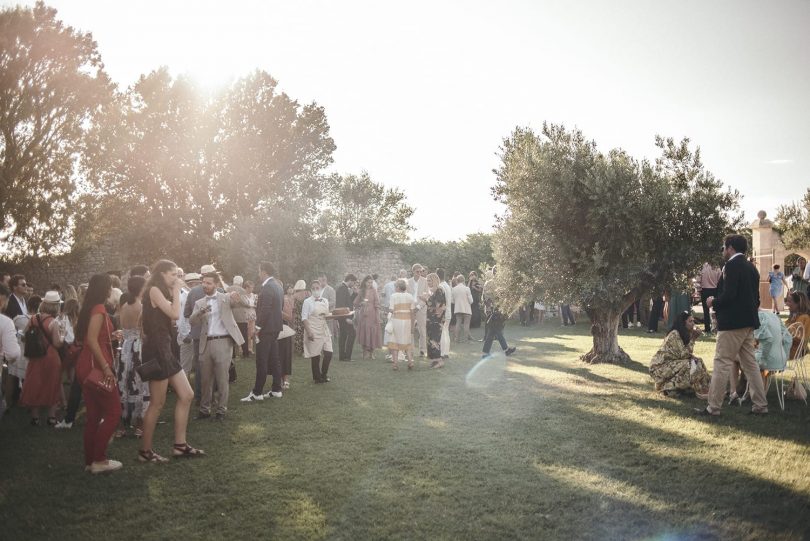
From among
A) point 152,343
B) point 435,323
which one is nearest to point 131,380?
point 152,343

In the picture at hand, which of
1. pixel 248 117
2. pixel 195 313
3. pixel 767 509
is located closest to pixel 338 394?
pixel 195 313

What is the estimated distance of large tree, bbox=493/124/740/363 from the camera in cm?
1087

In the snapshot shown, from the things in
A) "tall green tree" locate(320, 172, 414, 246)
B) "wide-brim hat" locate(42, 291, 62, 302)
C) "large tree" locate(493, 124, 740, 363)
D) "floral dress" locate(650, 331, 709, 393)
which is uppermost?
"tall green tree" locate(320, 172, 414, 246)

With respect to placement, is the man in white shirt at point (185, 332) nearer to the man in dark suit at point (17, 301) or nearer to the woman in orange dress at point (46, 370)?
the woman in orange dress at point (46, 370)

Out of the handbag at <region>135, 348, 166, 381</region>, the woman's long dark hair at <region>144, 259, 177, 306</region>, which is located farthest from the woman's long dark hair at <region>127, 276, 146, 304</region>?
the handbag at <region>135, 348, 166, 381</region>

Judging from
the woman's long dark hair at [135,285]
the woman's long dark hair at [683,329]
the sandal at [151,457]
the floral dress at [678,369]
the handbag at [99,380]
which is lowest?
the sandal at [151,457]

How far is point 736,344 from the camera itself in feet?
22.9

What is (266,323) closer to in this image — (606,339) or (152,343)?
(152,343)

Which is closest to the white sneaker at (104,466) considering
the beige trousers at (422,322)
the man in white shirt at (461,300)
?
the beige trousers at (422,322)

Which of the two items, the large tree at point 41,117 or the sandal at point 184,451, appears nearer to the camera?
the sandal at point 184,451

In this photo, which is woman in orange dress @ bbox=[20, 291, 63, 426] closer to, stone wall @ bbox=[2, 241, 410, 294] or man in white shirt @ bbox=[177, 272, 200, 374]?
man in white shirt @ bbox=[177, 272, 200, 374]

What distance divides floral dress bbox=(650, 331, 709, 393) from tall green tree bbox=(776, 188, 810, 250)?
19.6 m

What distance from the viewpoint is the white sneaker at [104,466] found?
5.62m

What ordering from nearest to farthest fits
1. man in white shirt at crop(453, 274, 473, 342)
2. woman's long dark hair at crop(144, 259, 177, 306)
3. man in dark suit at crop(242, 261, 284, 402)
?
woman's long dark hair at crop(144, 259, 177, 306) → man in dark suit at crop(242, 261, 284, 402) → man in white shirt at crop(453, 274, 473, 342)
